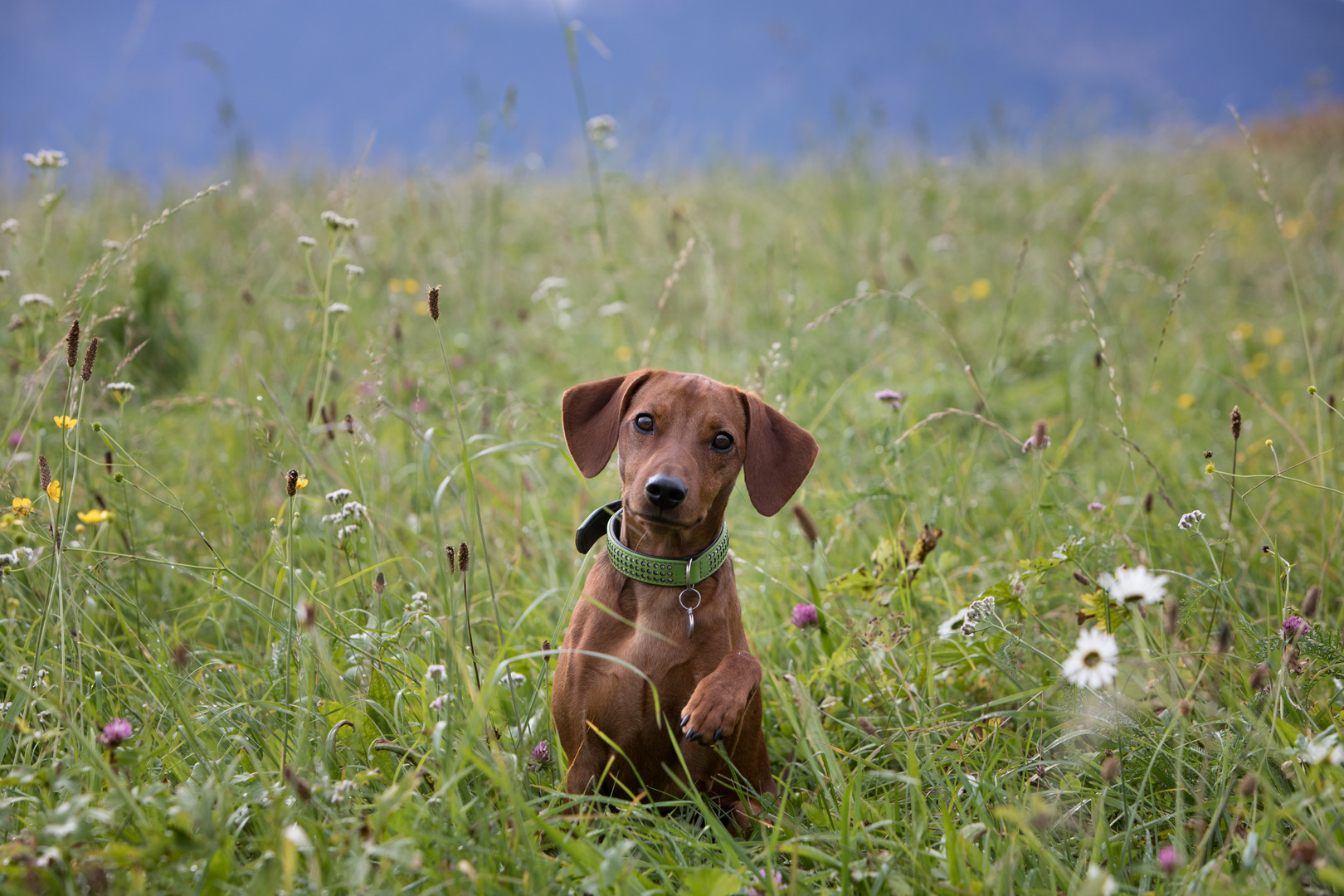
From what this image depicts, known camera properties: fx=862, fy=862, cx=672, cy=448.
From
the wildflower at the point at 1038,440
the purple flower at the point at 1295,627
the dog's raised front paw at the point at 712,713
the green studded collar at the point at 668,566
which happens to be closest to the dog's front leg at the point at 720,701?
the dog's raised front paw at the point at 712,713

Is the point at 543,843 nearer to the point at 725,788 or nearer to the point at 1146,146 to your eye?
the point at 725,788


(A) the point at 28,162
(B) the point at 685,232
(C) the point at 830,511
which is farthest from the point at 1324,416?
(A) the point at 28,162

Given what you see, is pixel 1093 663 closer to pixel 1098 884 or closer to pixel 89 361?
pixel 1098 884

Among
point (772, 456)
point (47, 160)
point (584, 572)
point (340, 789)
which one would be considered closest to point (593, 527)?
point (584, 572)

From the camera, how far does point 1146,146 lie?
10.2m

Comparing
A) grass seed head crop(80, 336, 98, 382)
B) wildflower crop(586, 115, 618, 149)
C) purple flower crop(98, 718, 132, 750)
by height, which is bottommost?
purple flower crop(98, 718, 132, 750)

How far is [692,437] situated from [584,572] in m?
0.44

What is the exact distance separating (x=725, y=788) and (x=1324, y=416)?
3.16 m

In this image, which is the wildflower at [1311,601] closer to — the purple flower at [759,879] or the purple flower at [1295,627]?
the purple flower at [1295,627]

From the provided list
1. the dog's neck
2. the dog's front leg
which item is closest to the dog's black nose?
the dog's neck

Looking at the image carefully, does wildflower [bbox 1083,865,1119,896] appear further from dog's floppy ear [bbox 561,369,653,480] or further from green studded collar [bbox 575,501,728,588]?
dog's floppy ear [bbox 561,369,653,480]

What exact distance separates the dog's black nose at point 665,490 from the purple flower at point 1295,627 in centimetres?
143

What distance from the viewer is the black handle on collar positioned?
7.72ft

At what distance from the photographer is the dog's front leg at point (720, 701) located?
1836mm
